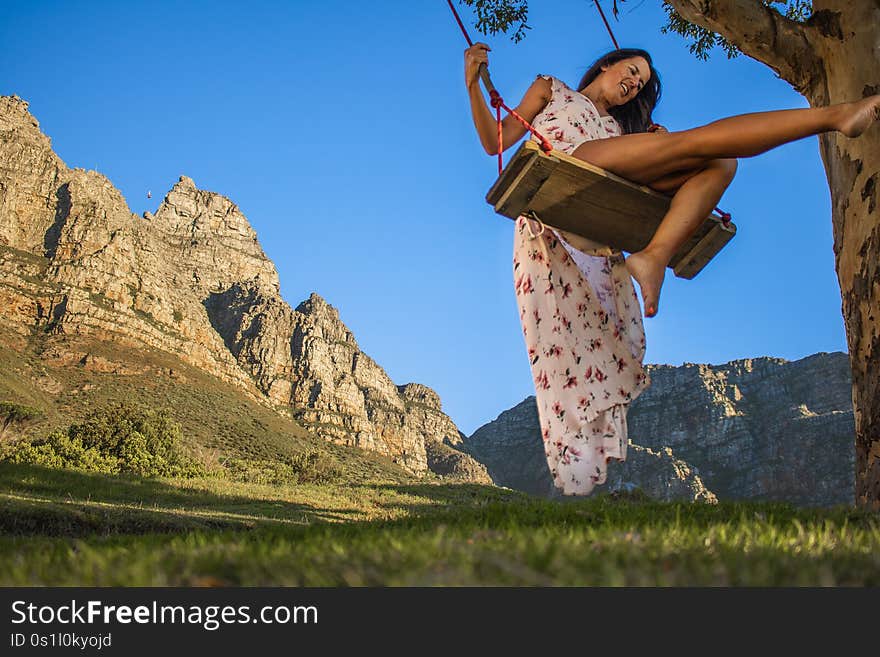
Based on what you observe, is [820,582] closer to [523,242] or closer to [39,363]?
[523,242]

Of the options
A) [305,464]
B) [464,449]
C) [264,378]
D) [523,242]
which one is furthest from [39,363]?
[464,449]

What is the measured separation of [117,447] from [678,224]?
3018 cm

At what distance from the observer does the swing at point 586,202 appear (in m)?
3.64

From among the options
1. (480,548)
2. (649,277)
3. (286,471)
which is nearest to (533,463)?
(286,471)

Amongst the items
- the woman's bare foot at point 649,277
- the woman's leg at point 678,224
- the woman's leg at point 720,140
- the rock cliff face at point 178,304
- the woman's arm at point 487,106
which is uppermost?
the rock cliff face at point 178,304

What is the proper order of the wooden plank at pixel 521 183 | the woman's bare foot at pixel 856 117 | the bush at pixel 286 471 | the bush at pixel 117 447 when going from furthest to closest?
the bush at pixel 286 471 < the bush at pixel 117 447 < the wooden plank at pixel 521 183 < the woman's bare foot at pixel 856 117

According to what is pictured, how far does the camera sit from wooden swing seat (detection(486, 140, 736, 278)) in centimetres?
364

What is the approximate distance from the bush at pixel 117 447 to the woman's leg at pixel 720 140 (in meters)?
25.6

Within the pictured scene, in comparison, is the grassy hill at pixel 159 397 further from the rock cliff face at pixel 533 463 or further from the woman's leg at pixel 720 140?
the rock cliff face at pixel 533 463

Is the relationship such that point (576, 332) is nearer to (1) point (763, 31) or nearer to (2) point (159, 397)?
(1) point (763, 31)

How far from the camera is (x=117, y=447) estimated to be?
29.0 metres

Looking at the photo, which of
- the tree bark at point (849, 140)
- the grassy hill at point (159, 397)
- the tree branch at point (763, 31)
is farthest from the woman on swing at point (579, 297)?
the grassy hill at point (159, 397)
